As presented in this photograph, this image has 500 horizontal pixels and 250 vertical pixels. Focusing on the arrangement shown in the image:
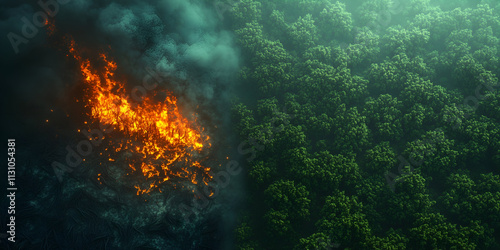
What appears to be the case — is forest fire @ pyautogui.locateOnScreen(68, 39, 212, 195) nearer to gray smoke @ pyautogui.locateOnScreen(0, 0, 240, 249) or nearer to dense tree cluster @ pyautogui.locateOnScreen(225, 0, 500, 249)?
gray smoke @ pyautogui.locateOnScreen(0, 0, 240, 249)

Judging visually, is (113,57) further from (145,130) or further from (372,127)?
(372,127)

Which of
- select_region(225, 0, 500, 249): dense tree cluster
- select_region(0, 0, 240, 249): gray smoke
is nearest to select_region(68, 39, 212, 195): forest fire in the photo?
select_region(0, 0, 240, 249): gray smoke

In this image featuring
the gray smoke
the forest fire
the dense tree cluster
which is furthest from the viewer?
the forest fire

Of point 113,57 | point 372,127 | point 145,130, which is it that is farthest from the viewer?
point 113,57

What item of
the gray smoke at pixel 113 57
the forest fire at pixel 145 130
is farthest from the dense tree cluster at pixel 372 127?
the forest fire at pixel 145 130

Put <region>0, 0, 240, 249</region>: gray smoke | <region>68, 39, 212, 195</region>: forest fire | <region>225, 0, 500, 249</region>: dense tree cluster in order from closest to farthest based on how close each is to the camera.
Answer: <region>225, 0, 500, 249</region>: dense tree cluster → <region>0, 0, 240, 249</region>: gray smoke → <region>68, 39, 212, 195</region>: forest fire

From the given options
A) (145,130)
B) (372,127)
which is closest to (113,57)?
(145,130)
